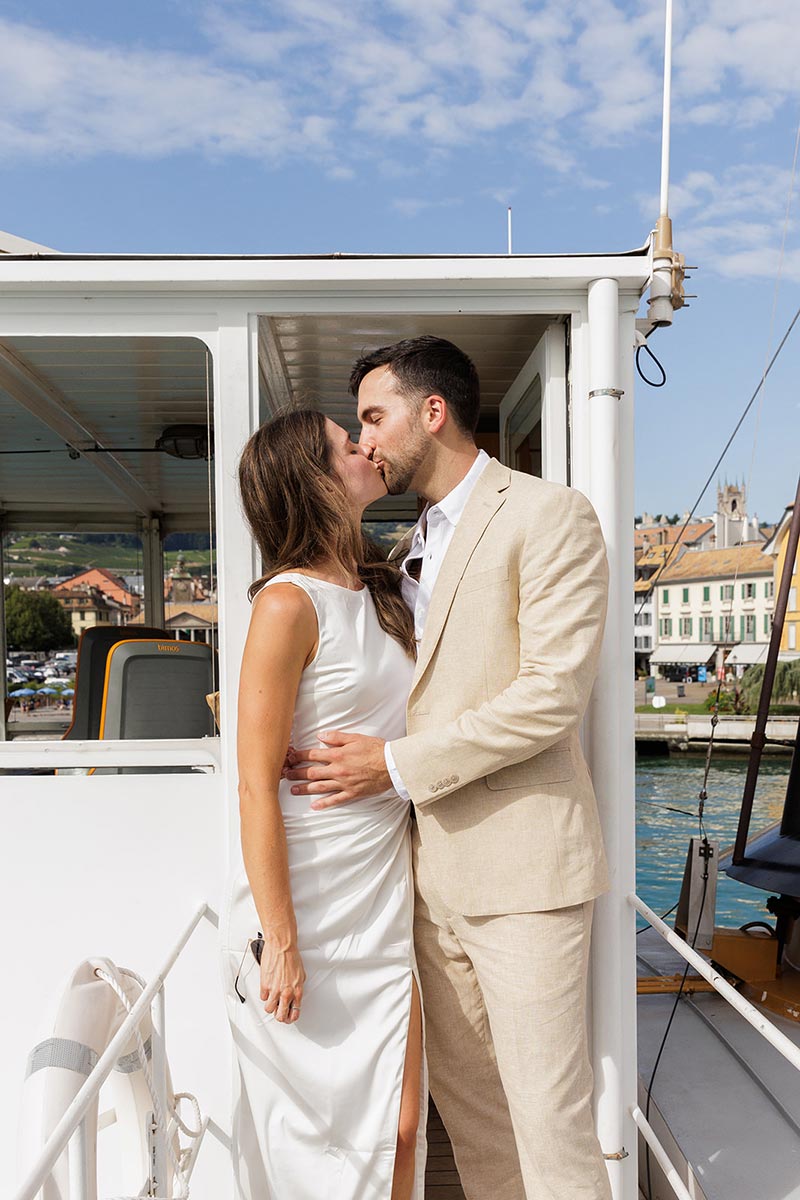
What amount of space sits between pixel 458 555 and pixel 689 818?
108ft

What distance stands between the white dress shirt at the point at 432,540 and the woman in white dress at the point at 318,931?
0.17 metres

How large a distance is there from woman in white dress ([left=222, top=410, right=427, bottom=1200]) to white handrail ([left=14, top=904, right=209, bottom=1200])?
17 centimetres

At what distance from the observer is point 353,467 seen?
1.76m

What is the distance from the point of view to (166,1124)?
5.86ft

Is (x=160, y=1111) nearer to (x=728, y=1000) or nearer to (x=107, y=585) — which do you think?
(x=728, y=1000)

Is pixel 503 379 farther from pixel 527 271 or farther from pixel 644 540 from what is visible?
pixel 644 540

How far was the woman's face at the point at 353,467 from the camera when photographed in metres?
1.75

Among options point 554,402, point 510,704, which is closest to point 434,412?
point 554,402

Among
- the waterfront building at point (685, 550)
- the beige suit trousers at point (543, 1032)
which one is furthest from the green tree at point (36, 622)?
the waterfront building at point (685, 550)

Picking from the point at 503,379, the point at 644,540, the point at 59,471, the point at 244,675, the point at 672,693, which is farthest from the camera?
the point at 644,540

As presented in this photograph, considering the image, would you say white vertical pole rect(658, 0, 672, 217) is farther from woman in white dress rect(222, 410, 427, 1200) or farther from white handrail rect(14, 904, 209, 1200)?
white handrail rect(14, 904, 209, 1200)

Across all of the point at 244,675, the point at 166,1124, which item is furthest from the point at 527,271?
the point at 166,1124

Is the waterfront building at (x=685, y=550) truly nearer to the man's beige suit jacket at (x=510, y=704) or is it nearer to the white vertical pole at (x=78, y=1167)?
the man's beige suit jacket at (x=510, y=704)

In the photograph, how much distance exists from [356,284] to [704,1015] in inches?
125
